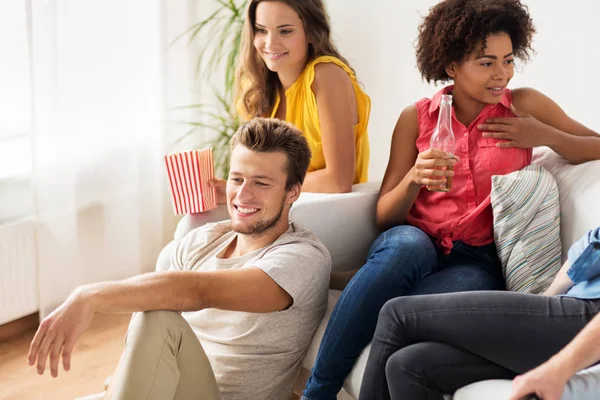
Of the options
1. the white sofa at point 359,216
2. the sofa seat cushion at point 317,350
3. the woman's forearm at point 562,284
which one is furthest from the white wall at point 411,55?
the sofa seat cushion at point 317,350

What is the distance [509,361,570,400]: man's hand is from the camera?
157 centimetres

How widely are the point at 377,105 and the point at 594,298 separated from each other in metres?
2.13

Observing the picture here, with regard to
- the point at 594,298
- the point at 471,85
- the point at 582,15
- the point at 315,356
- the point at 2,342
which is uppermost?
the point at 582,15

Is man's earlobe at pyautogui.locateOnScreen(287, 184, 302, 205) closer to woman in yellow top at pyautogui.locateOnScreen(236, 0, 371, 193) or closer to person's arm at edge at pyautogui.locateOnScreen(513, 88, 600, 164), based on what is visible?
woman in yellow top at pyautogui.locateOnScreen(236, 0, 371, 193)

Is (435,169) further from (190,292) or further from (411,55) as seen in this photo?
(411,55)

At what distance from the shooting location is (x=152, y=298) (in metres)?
1.77

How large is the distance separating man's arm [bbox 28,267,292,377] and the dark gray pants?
1.07 feet

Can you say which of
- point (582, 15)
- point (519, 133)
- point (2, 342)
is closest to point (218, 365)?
point (519, 133)

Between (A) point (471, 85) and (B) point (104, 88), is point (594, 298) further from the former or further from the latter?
(B) point (104, 88)

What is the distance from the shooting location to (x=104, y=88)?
10.2ft

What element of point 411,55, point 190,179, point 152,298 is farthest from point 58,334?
point 411,55

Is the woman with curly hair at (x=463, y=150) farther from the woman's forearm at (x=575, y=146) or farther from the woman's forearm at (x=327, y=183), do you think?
the woman's forearm at (x=327, y=183)

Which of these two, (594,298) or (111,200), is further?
(111,200)

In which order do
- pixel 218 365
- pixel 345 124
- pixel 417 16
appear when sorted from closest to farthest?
1. pixel 218 365
2. pixel 345 124
3. pixel 417 16
